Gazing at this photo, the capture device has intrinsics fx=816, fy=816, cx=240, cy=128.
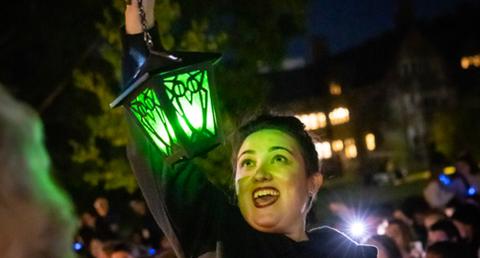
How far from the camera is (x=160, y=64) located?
2240 mm

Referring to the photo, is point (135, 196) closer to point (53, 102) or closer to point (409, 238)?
point (53, 102)

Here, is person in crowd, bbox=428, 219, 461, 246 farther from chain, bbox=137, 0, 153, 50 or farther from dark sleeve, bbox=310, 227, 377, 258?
chain, bbox=137, 0, 153, 50

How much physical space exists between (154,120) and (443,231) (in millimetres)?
5594

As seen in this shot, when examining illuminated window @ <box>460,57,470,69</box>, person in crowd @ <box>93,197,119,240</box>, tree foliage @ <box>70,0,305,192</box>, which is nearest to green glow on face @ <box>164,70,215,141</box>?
person in crowd @ <box>93,197,119,240</box>

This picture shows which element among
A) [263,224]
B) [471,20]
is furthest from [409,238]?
[471,20]

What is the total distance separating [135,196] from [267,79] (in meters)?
5.14

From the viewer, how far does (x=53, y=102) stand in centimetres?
1622

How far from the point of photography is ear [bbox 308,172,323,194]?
8.84 feet

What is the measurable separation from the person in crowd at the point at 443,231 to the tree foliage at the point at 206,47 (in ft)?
15.6

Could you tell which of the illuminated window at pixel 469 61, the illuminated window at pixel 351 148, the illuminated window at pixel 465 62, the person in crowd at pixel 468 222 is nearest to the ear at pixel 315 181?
the person in crowd at pixel 468 222

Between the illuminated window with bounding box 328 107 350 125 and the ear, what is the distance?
205 ft

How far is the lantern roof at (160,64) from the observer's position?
7.29 ft

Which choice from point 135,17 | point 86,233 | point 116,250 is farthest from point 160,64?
point 86,233

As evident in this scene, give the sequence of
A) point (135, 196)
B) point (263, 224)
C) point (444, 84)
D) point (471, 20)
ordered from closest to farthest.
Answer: point (263, 224), point (135, 196), point (471, 20), point (444, 84)
